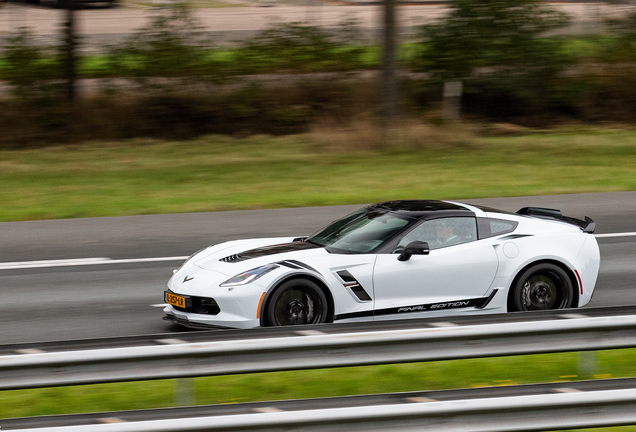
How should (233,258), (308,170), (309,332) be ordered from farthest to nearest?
1. (308,170)
2. (233,258)
3. (309,332)

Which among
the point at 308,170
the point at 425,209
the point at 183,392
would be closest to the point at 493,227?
the point at 425,209

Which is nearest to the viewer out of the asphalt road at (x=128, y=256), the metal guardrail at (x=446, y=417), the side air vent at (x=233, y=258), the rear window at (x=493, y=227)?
the metal guardrail at (x=446, y=417)

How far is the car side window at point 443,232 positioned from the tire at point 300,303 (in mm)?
1008

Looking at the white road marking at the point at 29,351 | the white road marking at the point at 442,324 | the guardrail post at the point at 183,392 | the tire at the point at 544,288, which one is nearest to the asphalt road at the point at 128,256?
the tire at the point at 544,288

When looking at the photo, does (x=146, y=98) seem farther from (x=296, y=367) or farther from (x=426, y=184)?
(x=296, y=367)

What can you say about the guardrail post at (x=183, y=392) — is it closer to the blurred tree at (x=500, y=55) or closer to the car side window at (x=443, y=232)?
the car side window at (x=443, y=232)

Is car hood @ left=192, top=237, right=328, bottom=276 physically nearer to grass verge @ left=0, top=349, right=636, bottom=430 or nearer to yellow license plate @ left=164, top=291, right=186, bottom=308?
yellow license plate @ left=164, top=291, right=186, bottom=308

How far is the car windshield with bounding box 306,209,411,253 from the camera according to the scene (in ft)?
26.3

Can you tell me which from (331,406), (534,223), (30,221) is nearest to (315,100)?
(30,221)

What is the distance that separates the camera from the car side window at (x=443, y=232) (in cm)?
805

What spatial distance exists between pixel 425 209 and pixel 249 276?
1.97 m

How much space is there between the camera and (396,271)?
7738 millimetres

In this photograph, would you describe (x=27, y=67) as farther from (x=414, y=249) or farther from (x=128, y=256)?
(x=414, y=249)

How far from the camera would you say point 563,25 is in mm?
25531
